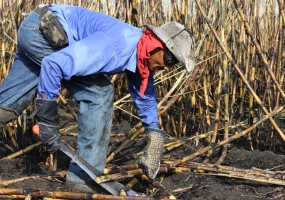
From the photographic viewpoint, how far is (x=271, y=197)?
2812 mm

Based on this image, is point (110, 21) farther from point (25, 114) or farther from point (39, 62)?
point (25, 114)

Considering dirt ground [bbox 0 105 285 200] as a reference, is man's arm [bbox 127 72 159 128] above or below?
above

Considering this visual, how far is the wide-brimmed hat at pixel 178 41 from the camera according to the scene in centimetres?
238

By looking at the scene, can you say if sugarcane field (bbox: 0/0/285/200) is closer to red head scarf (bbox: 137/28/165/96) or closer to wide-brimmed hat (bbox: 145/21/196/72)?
red head scarf (bbox: 137/28/165/96)

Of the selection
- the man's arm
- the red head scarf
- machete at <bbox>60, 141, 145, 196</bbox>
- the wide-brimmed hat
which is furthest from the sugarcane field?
the wide-brimmed hat

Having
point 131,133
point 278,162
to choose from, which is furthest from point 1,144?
point 278,162

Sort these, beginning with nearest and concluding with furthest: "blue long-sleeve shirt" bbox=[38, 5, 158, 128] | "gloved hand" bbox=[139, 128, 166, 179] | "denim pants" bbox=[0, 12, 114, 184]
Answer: "blue long-sleeve shirt" bbox=[38, 5, 158, 128]
"denim pants" bbox=[0, 12, 114, 184]
"gloved hand" bbox=[139, 128, 166, 179]

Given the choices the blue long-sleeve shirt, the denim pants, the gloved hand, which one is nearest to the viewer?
the blue long-sleeve shirt

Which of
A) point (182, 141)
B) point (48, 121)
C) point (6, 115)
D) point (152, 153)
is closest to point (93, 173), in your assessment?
point (152, 153)

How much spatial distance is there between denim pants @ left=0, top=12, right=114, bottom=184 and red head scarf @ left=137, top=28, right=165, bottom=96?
315 mm

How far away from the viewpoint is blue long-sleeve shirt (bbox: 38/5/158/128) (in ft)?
7.66

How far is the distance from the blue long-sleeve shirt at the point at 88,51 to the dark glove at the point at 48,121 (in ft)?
0.14

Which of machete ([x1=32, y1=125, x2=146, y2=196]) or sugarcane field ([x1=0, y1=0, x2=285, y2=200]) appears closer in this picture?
machete ([x1=32, y1=125, x2=146, y2=196])

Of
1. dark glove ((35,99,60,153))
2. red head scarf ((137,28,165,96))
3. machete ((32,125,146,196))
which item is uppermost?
red head scarf ((137,28,165,96))
